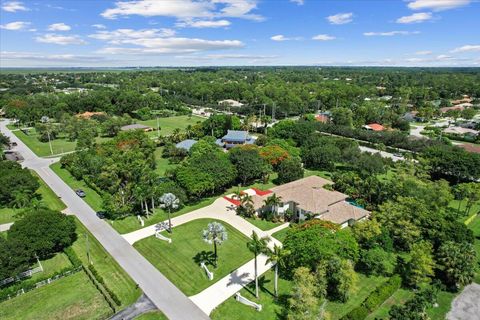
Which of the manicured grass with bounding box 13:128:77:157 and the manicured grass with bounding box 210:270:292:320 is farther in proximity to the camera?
the manicured grass with bounding box 13:128:77:157

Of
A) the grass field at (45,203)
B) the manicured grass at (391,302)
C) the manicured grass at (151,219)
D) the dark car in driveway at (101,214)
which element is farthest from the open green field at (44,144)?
the manicured grass at (391,302)

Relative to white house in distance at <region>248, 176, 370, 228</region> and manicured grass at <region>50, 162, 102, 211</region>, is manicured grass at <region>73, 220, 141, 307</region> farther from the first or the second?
white house in distance at <region>248, 176, 370, 228</region>

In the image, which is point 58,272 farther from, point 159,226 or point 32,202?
point 32,202

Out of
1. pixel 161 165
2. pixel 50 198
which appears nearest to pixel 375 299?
pixel 50 198

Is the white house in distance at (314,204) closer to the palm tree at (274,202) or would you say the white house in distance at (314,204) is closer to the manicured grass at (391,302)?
the palm tree at (274,202)

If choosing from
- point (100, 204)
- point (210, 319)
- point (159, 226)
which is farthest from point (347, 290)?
point (100, 204)

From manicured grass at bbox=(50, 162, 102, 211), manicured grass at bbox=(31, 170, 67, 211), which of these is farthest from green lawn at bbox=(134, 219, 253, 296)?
manicured grass at bbox=(31, 170, 67, 211)
